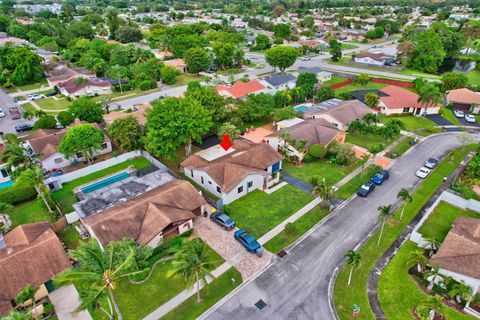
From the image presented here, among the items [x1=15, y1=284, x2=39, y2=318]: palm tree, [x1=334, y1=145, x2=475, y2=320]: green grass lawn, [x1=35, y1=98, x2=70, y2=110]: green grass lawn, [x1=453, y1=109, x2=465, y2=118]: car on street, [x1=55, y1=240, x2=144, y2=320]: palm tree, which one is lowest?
[x1=35, y1=98, x2=70, y2=110]: green grass lawn

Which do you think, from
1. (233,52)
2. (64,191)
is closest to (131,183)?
(64,191)

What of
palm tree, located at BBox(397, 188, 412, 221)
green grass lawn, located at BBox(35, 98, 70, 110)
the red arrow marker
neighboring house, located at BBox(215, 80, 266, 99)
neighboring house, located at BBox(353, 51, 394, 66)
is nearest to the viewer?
palm tree, located at BBox(397, 188, 412, 221)

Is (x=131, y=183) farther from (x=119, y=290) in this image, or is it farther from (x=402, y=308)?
(x=402, y=308)

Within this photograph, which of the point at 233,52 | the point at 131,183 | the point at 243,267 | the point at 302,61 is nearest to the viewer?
the point at 243,267

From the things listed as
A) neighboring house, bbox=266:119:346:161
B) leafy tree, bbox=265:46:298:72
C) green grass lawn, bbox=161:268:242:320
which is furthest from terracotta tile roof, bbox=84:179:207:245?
leafy tree, bbox=265:46:298:72

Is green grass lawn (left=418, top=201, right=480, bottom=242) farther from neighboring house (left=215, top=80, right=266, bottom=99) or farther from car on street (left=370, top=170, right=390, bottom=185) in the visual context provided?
neighboring house (left=215, top=80, right=266, bottom=99)
